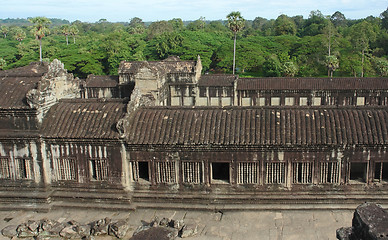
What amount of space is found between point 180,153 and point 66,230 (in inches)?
205

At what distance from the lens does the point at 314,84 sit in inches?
1374

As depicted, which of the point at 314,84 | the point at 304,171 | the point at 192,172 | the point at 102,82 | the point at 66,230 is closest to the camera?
the point at 66,230

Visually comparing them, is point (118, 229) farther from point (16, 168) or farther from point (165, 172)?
point (16, 168)

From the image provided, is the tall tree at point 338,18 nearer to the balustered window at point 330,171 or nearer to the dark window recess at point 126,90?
the dark window recess at point 126,90

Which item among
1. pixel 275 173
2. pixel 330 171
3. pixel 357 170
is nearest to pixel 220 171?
pixel 275 173

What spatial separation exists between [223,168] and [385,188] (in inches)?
268

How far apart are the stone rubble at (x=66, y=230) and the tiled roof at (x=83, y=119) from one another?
3.50m

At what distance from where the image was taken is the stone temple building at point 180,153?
15.5 metres

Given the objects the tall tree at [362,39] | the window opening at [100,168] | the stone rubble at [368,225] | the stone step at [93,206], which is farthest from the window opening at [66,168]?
the tall tree at [362,39]

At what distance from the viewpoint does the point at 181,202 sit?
53.0 feet

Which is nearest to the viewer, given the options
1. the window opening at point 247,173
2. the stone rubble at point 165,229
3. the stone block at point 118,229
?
the stone rubble at point 165,229

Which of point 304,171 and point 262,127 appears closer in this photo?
point 304,171

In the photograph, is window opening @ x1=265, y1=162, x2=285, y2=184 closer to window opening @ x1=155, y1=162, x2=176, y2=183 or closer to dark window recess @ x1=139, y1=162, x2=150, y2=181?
window opening @ x1=155, y1=162, x2=176, y2=183

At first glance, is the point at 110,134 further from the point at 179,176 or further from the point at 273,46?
the point at 273,46
